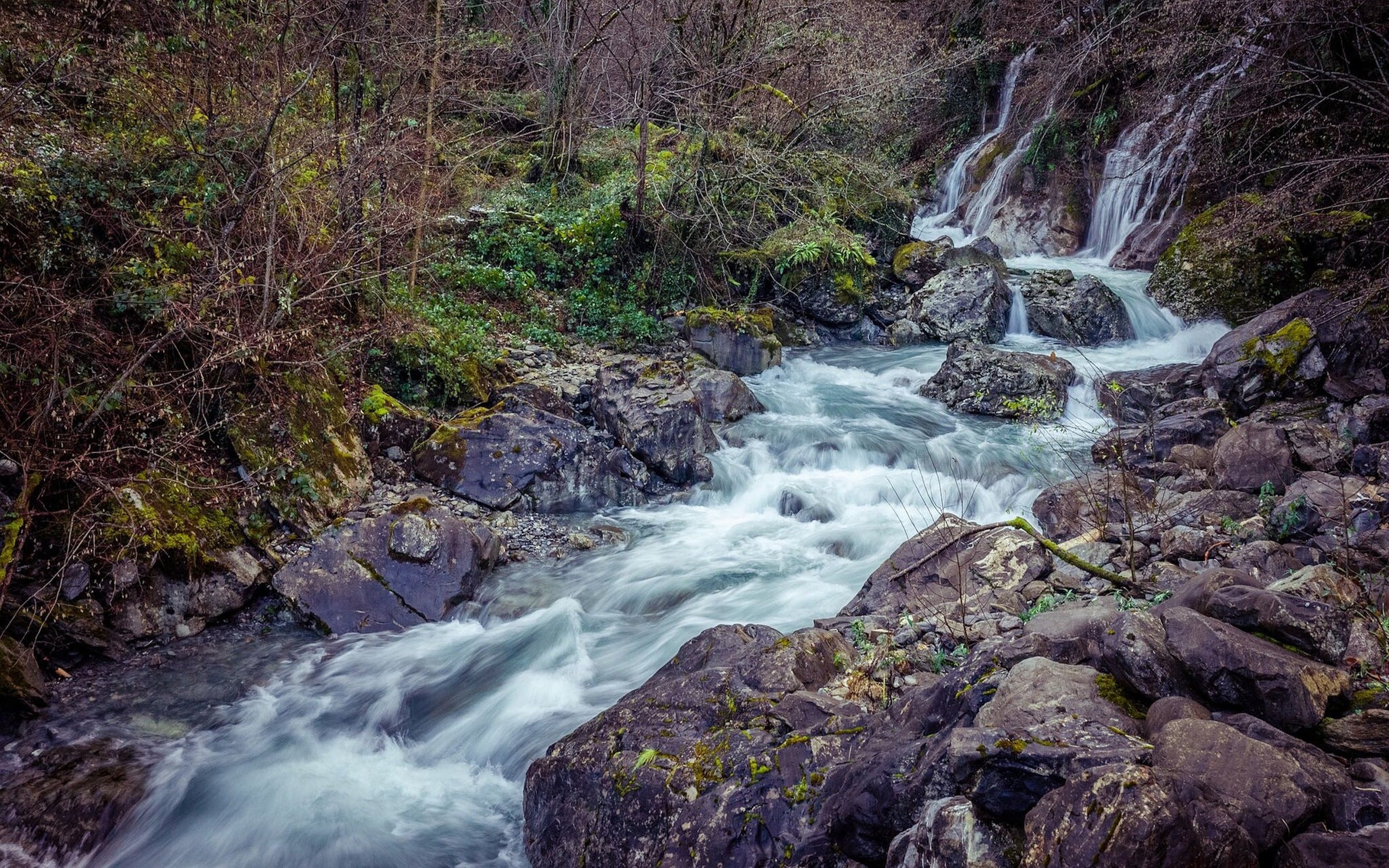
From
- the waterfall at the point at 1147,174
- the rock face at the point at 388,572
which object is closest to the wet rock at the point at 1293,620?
the rock face at the point at 388,572

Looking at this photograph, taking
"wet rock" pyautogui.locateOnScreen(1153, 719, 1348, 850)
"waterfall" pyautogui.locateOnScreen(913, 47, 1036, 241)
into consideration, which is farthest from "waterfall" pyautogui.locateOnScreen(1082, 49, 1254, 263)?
"wet rock" pyautogui.locateOnScreen(1153, 719, 1348, 850)

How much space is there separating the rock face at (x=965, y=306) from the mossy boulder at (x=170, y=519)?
11.0 metres

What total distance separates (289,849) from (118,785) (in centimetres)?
110

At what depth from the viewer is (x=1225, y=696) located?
2656 millimetres

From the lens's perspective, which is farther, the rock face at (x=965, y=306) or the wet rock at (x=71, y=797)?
the rock face at (x=965, y=306)

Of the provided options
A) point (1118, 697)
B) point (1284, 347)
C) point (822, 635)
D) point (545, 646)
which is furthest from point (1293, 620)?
point (1284, 347)

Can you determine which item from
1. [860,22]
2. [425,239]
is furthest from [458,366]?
→ [860,22]

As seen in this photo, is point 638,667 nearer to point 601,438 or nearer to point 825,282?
Result: point 601,438

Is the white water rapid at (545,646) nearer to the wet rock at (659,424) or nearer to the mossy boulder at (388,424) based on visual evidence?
the wet rock at (659,424)

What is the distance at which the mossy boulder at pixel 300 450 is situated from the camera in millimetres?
6133

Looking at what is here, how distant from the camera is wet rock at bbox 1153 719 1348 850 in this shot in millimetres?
2023

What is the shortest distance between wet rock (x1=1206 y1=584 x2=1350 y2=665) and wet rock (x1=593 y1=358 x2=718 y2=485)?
19.3 ft

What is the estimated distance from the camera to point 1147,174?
15242 mm

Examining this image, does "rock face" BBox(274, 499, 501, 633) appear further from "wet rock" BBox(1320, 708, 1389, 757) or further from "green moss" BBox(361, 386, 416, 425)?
"wet rock" BBox(1320, 708, 1389, 757)
